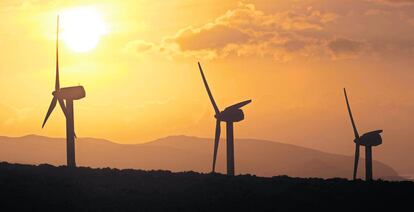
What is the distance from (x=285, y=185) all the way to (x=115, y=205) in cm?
3147

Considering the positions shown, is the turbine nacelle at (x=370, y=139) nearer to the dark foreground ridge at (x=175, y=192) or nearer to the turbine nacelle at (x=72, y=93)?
the dark foreground ridge at (x=175, y=192)

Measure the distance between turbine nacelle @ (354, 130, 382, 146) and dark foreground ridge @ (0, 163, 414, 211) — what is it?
3000 cm

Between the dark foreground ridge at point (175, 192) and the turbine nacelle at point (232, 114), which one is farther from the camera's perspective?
the turbine nacelle at point (232, 114)

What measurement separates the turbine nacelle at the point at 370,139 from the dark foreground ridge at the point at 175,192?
30.0 metres

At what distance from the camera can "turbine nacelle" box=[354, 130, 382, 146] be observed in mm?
163000

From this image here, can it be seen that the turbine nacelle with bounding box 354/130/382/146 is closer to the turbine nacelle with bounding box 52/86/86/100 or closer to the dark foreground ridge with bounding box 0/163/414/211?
the dark foreground ridge with bounding box 0/163/414/211

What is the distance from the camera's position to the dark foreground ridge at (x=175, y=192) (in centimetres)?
10531

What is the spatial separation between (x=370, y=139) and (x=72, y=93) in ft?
202

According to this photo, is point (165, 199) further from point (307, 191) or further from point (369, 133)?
point (369, 133)

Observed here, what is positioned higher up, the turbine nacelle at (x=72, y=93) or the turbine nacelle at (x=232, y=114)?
the turbine nacelle at (x=72, y=93)

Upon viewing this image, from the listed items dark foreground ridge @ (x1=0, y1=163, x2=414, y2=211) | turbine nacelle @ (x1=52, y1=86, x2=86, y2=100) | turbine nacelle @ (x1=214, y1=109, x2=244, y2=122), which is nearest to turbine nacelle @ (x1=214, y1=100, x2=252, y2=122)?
turbine nacelle @ (x1=214, y1=109, x2=244, y2=122)

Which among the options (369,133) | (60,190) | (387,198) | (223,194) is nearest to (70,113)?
(60,190)

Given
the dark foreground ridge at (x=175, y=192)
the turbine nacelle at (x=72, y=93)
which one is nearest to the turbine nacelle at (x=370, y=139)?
the dark foreground ridge at (x=175, y=192)

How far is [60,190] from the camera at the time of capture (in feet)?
366
